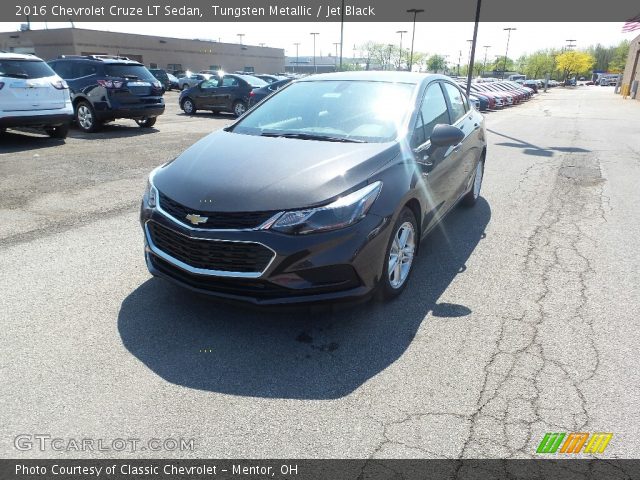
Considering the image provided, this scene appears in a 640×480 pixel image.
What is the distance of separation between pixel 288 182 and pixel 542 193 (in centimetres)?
546

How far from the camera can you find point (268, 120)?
4.35 metres

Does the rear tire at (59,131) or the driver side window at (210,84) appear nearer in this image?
the rear tire at (59,131)

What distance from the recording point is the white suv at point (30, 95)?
29.0ft

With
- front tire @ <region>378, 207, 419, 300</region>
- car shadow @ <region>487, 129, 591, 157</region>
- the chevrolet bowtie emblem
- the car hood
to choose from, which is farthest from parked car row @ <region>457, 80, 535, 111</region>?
the chevrolet bowtie emblem

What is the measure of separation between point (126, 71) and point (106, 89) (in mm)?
807

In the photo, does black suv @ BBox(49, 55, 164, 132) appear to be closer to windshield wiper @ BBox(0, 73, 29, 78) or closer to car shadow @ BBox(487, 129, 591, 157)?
windshield wiper @ BBox(0, 73, 29, 78)

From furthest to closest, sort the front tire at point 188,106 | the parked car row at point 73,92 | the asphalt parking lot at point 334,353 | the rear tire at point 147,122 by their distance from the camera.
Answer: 1. the front tire at point 188,106
2. the rear tire at point 147,122
3. the parked car row at point 73,92
4. the asphalt parking lot at point 334,353

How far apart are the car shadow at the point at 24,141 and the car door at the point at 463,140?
8.15 meters

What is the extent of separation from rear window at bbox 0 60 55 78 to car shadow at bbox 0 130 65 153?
1.36 m

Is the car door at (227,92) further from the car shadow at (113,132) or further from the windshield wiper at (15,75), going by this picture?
the windshield wiper at (15,75)

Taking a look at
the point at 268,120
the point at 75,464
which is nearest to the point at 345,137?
the point at 268,120

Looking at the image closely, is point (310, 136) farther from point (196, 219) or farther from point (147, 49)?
point (147, 49)

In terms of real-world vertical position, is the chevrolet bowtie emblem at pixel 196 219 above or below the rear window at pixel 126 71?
below

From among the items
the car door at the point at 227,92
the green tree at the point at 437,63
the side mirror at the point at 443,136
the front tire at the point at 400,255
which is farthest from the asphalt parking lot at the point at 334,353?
the green tree at the point at 437,63
